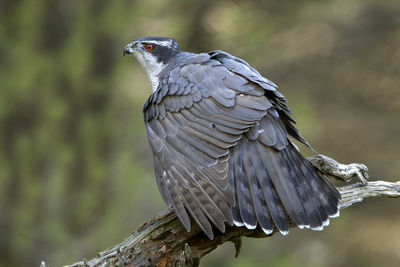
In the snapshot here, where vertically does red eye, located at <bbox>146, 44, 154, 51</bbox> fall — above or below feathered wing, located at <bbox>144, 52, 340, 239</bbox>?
above

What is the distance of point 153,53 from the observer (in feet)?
16.8

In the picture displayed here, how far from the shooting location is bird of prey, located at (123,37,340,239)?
3844 mm

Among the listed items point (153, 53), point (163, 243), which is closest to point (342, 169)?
point (163, 243)

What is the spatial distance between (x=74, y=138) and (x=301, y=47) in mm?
4684

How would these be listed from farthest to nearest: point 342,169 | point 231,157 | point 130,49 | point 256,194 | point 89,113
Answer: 1. point 89,113
2. point 130,49
3. point 342,169
4. point 231,157
5. point 256,194

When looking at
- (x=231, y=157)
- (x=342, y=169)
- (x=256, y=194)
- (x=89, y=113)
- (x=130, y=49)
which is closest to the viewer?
(x=256, y=194)

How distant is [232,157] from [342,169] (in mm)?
970

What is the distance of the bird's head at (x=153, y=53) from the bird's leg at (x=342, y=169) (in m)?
1.75

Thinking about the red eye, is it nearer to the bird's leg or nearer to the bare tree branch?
the bare tree branch

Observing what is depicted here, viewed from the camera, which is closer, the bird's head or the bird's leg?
the bird's leg

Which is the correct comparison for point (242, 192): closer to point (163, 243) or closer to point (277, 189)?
point (277, 189)

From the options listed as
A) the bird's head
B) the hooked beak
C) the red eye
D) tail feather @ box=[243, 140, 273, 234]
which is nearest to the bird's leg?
tail feather @ box=[243, 140, 273, 234]

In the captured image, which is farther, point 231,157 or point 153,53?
point 153,53

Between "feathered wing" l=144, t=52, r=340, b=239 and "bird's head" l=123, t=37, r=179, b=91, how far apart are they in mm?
706
